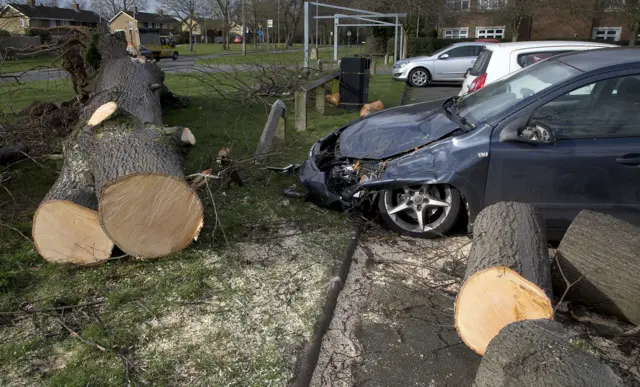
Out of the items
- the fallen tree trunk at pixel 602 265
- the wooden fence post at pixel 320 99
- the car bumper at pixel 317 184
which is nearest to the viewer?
the fallen tree trunk at pixel 602 265

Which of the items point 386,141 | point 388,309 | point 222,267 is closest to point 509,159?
point 386,141

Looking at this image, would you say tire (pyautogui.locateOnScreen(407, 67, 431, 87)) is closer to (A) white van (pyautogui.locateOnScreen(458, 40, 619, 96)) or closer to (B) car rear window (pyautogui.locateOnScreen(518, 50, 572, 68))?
(A) white van (pyautogui.locateOnScreen(458, 40, 619, 96))

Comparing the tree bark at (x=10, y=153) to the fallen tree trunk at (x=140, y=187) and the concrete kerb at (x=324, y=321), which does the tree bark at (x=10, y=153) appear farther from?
the concrete kerb at (x=324, y=321)

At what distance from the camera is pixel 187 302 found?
11.3 ft

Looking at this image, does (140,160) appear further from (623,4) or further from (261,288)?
(623,4)

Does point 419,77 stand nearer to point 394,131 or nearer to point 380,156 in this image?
point 394,131

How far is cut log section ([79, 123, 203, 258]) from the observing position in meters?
3.60

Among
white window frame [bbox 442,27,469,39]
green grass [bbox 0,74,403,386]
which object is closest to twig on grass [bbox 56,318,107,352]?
green grass [bbox 0,74,403,386]

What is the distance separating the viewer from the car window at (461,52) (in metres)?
17.3

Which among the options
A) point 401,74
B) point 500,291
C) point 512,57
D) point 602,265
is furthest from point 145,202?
point 401,74

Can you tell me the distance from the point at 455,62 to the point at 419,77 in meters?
1.34

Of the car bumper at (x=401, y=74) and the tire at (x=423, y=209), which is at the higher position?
the car bumper at (x=401, y=74)

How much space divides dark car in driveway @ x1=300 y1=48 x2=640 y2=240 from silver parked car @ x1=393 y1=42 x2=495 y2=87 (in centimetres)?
1334

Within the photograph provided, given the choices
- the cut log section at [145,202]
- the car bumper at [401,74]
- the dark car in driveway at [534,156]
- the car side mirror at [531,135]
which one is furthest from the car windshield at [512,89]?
the car bumper at [401,74]
